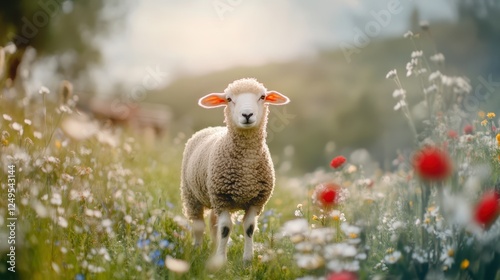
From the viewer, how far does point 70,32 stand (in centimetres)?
1266

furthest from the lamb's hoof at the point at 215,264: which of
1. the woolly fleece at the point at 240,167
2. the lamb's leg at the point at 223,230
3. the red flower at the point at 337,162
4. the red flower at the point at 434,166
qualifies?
the red flower at the point at 434,166

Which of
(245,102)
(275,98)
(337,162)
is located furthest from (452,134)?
(245,102)

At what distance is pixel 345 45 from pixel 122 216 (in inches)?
178

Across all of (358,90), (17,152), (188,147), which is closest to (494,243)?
(188,147)

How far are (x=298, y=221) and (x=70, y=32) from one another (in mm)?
10150

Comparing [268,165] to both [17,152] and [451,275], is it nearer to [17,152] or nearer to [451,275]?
[451,275]

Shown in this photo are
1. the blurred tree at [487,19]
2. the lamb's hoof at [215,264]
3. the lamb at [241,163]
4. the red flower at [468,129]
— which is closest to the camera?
the lamb's hoof at [215,264]

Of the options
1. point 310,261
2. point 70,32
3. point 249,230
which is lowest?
point 310,261

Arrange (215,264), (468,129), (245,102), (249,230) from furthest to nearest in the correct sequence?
(468,129)
(249,230)
(245,102)
(215,264)

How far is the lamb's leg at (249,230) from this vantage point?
5021mm

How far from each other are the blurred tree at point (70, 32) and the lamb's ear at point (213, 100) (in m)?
7.35

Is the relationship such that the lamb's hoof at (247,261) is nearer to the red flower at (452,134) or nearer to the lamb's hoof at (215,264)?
the lamb's hoof at (215,264)

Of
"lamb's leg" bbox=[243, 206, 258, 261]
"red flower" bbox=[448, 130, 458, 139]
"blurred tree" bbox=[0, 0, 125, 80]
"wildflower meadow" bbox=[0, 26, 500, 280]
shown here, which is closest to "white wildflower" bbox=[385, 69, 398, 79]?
"wildflower meadow" bbox=[0, 26, 500, 280]

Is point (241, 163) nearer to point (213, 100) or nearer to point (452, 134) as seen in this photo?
point (213, 100)
